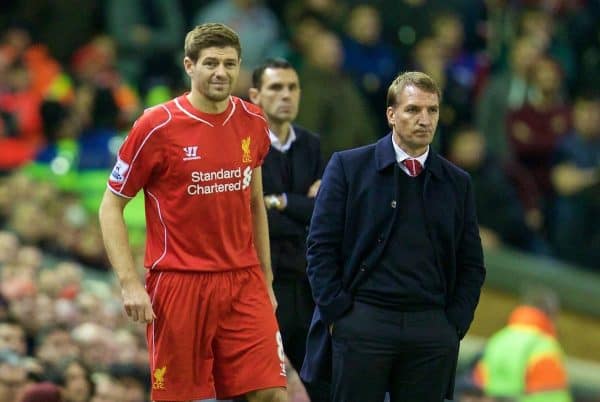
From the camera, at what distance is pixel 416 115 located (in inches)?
307

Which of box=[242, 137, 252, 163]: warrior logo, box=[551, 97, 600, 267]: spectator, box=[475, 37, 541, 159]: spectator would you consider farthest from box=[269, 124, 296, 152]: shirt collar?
box=[551, 97, 600, 267]: spectator

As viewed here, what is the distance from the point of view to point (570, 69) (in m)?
17.8

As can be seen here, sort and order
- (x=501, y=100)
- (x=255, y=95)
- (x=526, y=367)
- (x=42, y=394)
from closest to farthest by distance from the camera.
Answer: (x=255, y=95), (x=42, y=394), (x=526, y=367), (x=501, y=100)

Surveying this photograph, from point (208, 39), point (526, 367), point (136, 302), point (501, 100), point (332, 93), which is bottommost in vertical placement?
point (526, 367)

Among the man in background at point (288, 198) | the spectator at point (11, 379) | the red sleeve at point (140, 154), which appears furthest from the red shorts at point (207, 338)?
the spectator at point (11, 379)

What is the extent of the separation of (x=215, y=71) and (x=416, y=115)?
95 cm

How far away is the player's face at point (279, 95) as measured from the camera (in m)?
9.07

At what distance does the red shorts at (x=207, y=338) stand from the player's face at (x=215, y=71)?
85 centimetres

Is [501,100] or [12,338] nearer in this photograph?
[12,338]

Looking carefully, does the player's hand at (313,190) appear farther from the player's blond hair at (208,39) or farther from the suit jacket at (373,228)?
the player's blond hair at (208,39)

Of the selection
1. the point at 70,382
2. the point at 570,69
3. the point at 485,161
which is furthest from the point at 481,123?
the point at 70,382

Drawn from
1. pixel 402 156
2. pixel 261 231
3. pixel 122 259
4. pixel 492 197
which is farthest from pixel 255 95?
pixel 492 197

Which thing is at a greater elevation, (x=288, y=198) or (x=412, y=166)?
(x=412, y=166)

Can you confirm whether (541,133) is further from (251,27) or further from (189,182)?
(189,182)
